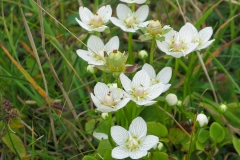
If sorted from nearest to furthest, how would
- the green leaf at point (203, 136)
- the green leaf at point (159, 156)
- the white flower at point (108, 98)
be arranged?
the white flower at point (108, 98)
the green leaf at point (159, 156)
the green leaf at point (203, 136)

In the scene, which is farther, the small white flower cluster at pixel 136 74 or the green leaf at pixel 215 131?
the green leaf at pixel 215 131

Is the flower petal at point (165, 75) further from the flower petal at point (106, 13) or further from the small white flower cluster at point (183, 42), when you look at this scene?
the flower petal at point (106, 13)

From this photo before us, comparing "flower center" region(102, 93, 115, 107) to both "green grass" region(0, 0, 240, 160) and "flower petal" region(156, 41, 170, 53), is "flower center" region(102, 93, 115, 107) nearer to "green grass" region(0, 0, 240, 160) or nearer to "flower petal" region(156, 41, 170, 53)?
"green grass" region(0, 0, 240, 160)

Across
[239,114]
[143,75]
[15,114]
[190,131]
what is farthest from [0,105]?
[239,114]

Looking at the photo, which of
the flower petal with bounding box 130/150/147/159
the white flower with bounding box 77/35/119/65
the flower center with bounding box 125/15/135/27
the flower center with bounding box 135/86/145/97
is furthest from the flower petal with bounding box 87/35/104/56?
the flower petal with bounding box 130/150/147/159

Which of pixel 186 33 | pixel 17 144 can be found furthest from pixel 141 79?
pixel 17 144

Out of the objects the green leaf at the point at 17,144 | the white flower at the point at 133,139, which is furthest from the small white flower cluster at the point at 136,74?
the green leaf at the point at 17,144

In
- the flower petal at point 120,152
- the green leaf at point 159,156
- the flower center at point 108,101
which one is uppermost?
the flower center at point 108,101
